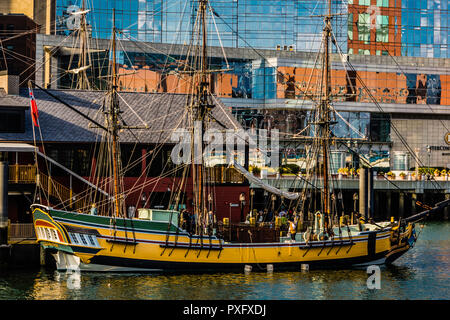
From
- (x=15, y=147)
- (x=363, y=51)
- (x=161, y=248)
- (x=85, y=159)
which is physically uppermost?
(x=363, y=51)

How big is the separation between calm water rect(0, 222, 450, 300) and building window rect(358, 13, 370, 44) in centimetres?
7253

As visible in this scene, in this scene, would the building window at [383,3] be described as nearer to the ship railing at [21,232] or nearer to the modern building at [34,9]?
the modern building at [34,9]

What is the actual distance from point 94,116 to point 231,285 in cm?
2054

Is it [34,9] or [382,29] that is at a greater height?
[34,9]

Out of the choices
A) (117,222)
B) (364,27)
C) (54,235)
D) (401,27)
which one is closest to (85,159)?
(54,235)

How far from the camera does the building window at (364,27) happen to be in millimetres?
111438

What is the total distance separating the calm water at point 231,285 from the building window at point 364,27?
72.5m

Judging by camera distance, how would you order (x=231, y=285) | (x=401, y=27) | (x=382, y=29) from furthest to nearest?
(x=382, y=29), (x=401, y=27), (x=231, y=285)

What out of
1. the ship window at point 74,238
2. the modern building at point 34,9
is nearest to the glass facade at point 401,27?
the modern building at point 34,9

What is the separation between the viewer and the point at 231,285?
38.2 meters

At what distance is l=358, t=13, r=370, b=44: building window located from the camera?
111438 millimetres

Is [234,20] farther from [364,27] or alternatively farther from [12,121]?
[12,121]
